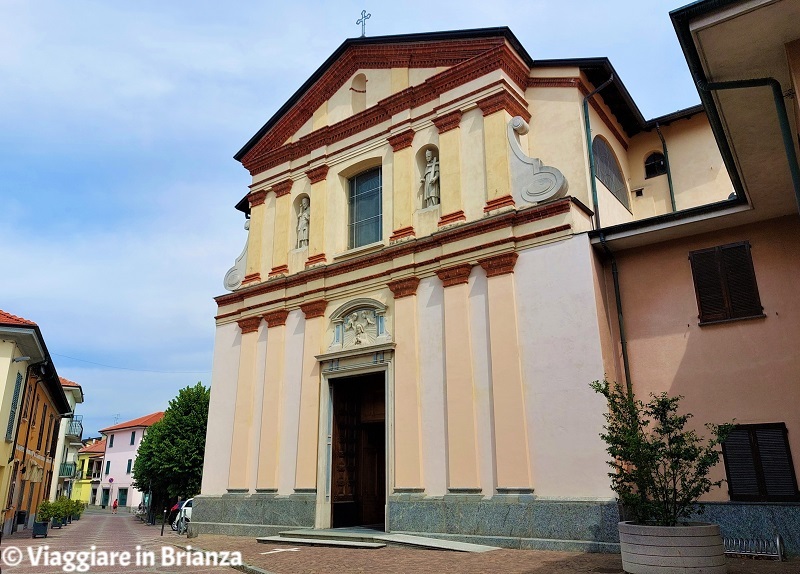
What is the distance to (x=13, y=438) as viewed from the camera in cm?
1948

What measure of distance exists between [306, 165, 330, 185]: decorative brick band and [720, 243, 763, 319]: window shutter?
10802mm

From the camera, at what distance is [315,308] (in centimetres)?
1650

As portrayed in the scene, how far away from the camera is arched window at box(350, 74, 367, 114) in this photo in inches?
711

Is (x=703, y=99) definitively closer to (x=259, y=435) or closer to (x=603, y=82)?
(x=603, y=82)

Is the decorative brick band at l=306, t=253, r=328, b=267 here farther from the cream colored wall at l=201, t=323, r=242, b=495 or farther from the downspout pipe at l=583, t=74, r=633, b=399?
the downspout pipe at l=583, t=74, r=633, b=399

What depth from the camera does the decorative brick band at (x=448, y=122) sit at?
49.8 ft

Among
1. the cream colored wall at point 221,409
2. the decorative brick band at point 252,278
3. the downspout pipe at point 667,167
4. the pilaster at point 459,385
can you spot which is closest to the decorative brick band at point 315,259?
the decorative brick band at point 252,278

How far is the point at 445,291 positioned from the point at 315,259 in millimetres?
4656

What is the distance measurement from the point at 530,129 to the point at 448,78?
259 centimetres

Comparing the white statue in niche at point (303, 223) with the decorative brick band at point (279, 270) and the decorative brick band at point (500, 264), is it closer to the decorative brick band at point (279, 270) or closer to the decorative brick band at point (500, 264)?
the decorative brick band at point (279, 270)

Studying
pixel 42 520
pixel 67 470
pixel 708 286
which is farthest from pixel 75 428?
pixel 708 286

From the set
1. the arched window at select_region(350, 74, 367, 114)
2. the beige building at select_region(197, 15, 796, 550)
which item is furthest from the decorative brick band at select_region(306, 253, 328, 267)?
the arched window at select_region(350, 74, 367, 114)

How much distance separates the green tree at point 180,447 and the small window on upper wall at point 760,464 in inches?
1002

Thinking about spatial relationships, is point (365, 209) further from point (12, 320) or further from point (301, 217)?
point (12, 320)
